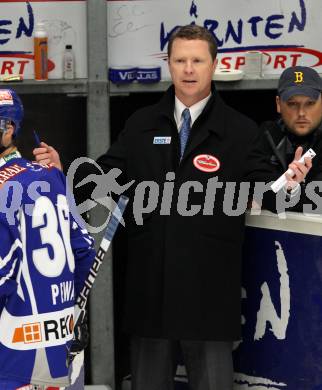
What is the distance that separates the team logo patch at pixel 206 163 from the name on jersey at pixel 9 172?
3.34 ft

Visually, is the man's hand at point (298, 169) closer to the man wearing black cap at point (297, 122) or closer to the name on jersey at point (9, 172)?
the man wearing black cap at point (297, 122)

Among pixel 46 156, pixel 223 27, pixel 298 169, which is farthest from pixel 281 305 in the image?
pixel 223 27

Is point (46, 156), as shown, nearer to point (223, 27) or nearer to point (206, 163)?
point (206, 163)

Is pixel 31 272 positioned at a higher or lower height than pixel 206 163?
lower

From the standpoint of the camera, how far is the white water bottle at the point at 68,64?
5.73 m

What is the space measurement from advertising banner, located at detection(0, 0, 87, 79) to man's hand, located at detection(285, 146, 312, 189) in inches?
56.5

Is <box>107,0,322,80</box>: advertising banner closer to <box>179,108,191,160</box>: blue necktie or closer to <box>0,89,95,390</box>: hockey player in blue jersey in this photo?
<box>179,108,191,160</box>: blue necktie

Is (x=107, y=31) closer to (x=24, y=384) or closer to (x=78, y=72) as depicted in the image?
(x=78, y=72)

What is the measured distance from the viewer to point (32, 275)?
4312 mm

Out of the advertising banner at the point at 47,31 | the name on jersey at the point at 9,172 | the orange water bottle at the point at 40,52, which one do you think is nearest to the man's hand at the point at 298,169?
the name on jersey at the point at 9,172

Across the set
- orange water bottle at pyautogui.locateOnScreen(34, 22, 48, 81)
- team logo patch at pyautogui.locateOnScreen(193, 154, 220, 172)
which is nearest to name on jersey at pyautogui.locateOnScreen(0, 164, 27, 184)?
team logo patch at pyautogui.locateOnScreen(193, 154, 220, 172)

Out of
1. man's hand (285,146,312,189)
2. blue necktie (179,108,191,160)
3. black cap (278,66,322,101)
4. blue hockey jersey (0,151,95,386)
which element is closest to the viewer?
blue hockey jersey (0,151,95,386)

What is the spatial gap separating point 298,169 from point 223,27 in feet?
4.16

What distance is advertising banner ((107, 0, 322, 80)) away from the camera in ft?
18.8
